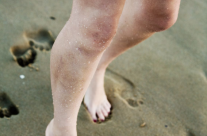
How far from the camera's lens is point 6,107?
4.12 feet

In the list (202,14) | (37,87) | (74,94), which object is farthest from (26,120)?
(202,14)

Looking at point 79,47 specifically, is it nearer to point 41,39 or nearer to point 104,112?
point 104,112

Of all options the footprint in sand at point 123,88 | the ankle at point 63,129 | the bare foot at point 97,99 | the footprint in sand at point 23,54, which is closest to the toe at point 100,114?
the bare foot at point 97,99

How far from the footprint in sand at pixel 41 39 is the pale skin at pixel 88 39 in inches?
23.8

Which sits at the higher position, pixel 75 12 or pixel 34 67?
pixel 75 12

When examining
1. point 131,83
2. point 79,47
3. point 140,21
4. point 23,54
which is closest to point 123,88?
point 131,83

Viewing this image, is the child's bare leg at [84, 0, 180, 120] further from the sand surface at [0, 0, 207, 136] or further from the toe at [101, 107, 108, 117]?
the sand surface at [0, 0, 207, 136]

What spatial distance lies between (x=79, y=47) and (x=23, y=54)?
904mm

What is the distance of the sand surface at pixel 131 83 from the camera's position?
4.19 ft

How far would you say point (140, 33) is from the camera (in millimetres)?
1065

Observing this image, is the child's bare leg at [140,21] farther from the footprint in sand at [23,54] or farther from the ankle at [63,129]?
the footprint in sand at [23,54]

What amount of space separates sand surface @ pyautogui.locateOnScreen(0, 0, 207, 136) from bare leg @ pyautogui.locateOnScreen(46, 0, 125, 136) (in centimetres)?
44

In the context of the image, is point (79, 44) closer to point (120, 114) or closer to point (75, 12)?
point (75, 12)

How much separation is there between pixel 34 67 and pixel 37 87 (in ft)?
0.50
